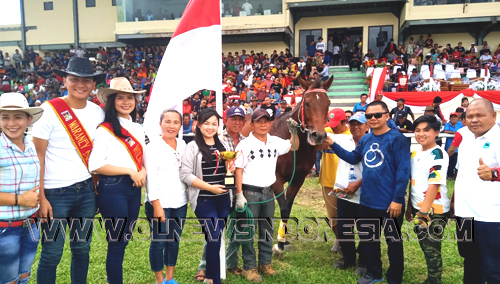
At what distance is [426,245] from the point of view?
386 centimetres

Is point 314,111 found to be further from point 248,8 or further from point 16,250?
point 248,8

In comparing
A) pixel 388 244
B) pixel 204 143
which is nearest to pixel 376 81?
pixel 388 244

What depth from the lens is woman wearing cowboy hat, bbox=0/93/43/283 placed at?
272 cm

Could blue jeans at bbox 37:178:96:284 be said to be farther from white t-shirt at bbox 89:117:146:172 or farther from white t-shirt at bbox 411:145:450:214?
white t-shirt at bbox 411:145:450:214

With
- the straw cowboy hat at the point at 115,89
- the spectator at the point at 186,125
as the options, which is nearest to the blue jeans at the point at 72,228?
the straw cowboy hat at the point at 115,89

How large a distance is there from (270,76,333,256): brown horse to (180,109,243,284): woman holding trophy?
139 cm

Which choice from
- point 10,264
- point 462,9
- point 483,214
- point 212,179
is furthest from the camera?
point 462,9

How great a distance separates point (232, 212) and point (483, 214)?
8.15 ft

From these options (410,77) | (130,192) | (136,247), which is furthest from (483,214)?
(410,77)

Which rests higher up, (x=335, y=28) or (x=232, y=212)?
(x=335, y=28)

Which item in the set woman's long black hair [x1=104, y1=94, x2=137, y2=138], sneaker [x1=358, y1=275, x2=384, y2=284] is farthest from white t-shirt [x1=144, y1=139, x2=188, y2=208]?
sneaker [x1=358, y1=275, x2=384, y2=284]

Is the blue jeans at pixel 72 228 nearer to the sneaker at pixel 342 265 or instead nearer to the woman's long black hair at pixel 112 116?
the woman's long black hair at pixel 112 116

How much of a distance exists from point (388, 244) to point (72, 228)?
10.5 feet

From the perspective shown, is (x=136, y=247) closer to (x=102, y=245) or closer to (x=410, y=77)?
(x=102, y=245)
